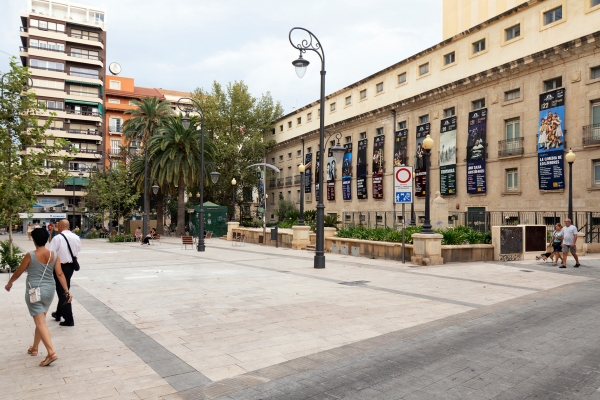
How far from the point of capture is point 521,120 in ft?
89.5

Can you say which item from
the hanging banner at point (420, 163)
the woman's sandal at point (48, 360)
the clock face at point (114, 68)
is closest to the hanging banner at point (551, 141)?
the hanging banner at point (420, 163)

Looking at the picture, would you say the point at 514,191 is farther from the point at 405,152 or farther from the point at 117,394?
the point at 117,394

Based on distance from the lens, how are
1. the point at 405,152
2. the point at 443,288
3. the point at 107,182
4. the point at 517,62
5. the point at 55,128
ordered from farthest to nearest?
the point at 55,128, the point at 107,182, the point at 405,152, the point at 517,62, the point at 443,288

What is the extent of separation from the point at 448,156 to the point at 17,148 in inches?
1010

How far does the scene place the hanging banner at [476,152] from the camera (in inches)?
1152

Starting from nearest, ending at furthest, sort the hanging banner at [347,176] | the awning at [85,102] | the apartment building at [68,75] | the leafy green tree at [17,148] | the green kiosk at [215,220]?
the leafy green tree at [17,148]
the green kiosk at [215,220]
the hanging banner at [347,176]
the apartment building at [68,75]
the awning at [85,102]

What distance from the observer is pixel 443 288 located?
10.9m

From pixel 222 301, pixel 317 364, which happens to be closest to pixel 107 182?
pixel 222 301

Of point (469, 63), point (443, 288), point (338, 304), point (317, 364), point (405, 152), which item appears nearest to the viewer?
point (317, 364)

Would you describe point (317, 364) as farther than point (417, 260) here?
No

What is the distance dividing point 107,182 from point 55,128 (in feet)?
90.7

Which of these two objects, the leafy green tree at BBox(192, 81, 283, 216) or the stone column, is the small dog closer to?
the stone column

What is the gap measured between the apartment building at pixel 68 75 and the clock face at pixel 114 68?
33.7 feet

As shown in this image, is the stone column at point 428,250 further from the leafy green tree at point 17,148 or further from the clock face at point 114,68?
the clock face at point 114,68
